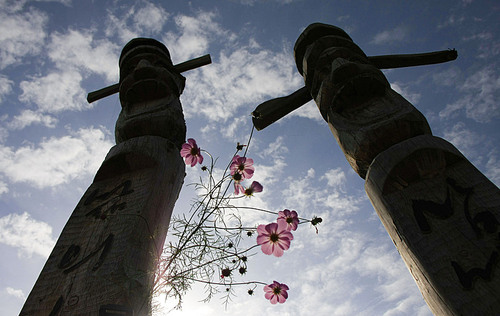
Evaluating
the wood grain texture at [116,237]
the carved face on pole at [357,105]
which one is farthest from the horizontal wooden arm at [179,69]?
the wood grain texture at [116,237]

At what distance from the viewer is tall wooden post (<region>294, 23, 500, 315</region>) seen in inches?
52.3

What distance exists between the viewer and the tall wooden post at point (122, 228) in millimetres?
1370

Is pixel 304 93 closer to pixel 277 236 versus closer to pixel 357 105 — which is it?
pixel 357 105

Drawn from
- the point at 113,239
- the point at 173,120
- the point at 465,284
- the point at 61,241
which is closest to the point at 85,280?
the point at 113,239

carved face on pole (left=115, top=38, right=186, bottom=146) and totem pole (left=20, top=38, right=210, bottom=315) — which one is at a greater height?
carved face on pole (left=115, top=38, right=186, bottom=146)

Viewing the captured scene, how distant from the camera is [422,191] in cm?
170

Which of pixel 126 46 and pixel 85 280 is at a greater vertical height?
pixel 126 46

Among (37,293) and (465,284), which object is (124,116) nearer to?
(37,293)

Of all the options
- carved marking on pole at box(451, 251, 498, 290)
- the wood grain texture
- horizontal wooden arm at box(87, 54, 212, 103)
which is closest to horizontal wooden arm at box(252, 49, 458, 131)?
horizontal wooden arm at box(87, 54, 212, 103)

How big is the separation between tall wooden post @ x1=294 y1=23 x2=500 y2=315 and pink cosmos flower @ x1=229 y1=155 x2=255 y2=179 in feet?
2.13

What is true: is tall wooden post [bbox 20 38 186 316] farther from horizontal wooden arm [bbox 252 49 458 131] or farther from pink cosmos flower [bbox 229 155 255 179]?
horizontal wooden arm [bbox 252 49 458 131]

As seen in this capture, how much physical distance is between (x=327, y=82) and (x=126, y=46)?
270 centimetres

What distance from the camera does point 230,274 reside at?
5.42 feet

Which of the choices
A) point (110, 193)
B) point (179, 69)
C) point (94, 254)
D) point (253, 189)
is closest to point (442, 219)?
point (253, 189)
